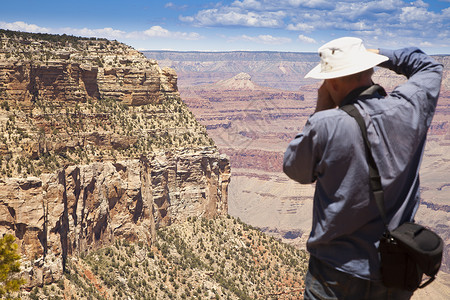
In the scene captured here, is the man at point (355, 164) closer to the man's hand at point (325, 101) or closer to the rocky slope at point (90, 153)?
the man's hand at point (325, 101)

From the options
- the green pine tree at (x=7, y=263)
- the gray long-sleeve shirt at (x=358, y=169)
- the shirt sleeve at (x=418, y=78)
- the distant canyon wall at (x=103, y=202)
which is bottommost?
the distant canyon wall at (x=103, y=202)

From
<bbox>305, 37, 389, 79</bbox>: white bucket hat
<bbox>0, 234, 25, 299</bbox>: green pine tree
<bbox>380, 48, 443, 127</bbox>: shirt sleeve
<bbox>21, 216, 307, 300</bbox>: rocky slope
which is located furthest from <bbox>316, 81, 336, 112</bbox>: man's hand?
<bbox>21, 216, 307, 300</bbox>: rocky slope

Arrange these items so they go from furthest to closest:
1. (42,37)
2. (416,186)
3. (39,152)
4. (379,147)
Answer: (42,37)
(39,152)
(416,186)
(379,147)

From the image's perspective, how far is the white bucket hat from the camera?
4.55 metres

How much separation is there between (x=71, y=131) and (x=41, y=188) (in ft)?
28.4

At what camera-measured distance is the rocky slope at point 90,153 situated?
3133 cm

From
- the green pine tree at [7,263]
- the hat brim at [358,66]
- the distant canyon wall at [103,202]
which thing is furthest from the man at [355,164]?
the distant canyon wall at [103,202]

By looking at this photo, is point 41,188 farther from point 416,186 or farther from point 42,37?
point 416,186

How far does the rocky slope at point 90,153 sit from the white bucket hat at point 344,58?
91.6ft

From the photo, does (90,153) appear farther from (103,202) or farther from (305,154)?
(305,154)

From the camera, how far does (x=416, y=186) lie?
475 cm

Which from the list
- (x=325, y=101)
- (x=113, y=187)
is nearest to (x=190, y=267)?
(x=113, y=187)

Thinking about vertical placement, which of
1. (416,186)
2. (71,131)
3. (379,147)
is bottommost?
(71,131)

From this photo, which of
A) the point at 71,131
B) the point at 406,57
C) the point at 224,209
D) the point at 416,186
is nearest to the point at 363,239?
the point at 416,186
